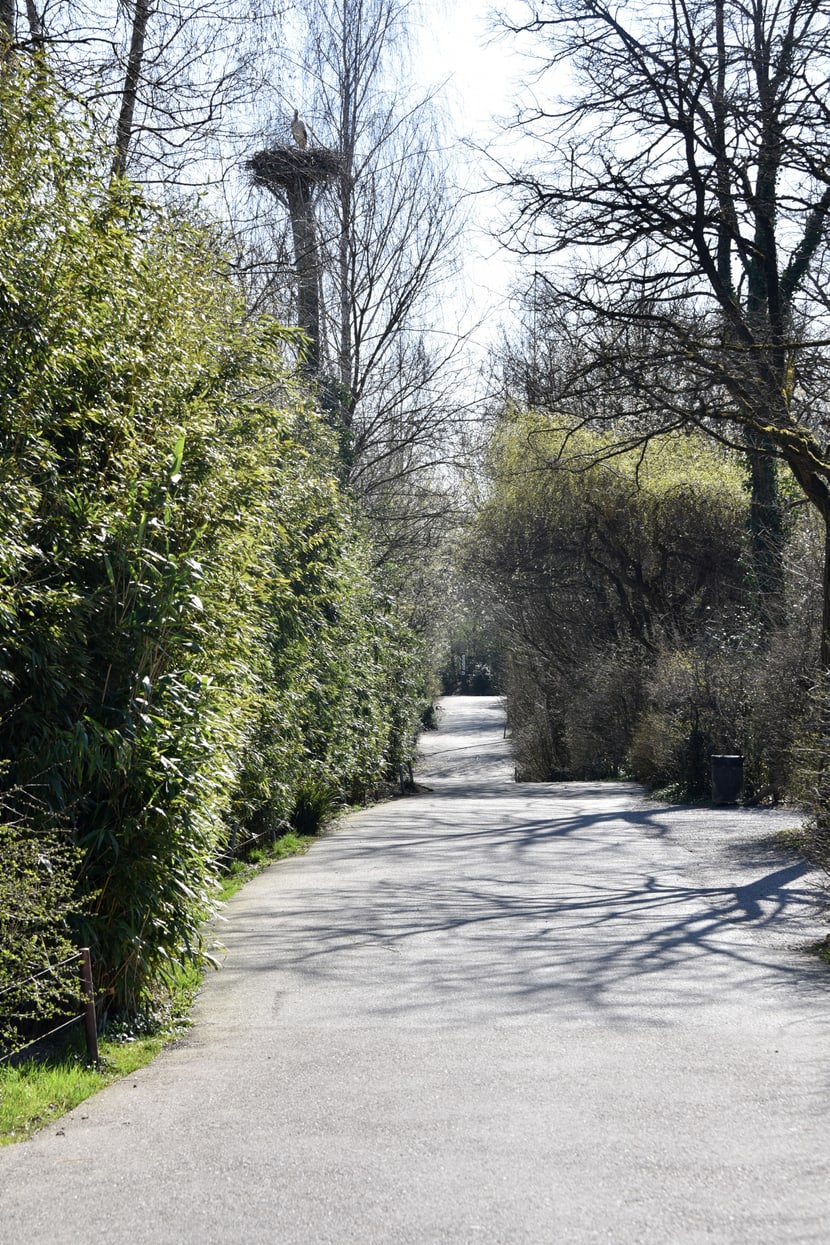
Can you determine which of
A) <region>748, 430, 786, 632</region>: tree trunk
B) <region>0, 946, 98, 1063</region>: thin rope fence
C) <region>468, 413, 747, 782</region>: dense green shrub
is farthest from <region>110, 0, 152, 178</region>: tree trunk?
<region>468, 413, 747, 782</region>: dense green shrub

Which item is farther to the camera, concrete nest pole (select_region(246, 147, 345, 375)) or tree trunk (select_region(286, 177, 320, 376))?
tree trunk (select_region(286, 177, 320, 376))

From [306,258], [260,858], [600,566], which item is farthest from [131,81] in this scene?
[600,566]

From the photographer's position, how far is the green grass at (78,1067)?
5.16 metres

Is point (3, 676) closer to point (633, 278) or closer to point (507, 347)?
point (633, 278)

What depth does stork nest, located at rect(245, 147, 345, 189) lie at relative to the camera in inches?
614

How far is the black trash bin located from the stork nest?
10.5 meters

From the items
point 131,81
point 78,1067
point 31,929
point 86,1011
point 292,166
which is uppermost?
point 292,166

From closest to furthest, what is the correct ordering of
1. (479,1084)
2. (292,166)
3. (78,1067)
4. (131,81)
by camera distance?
(479,1084) → (78,1067) → (131,81) → (292,166)

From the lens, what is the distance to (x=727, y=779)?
58.8 ft

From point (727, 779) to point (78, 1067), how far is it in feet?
44.7

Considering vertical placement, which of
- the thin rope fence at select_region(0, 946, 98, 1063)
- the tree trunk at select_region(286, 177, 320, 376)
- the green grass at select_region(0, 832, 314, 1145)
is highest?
the tree trunk at select_region(286, 177, 320, 376)

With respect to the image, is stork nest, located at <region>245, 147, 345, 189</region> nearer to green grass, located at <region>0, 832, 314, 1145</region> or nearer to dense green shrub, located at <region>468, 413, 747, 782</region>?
dense green shrub, located at <region>468, 413, 747, 782</region>

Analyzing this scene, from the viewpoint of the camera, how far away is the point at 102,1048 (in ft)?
20.7

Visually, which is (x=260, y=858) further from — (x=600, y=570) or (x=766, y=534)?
(x=600, y=570)
